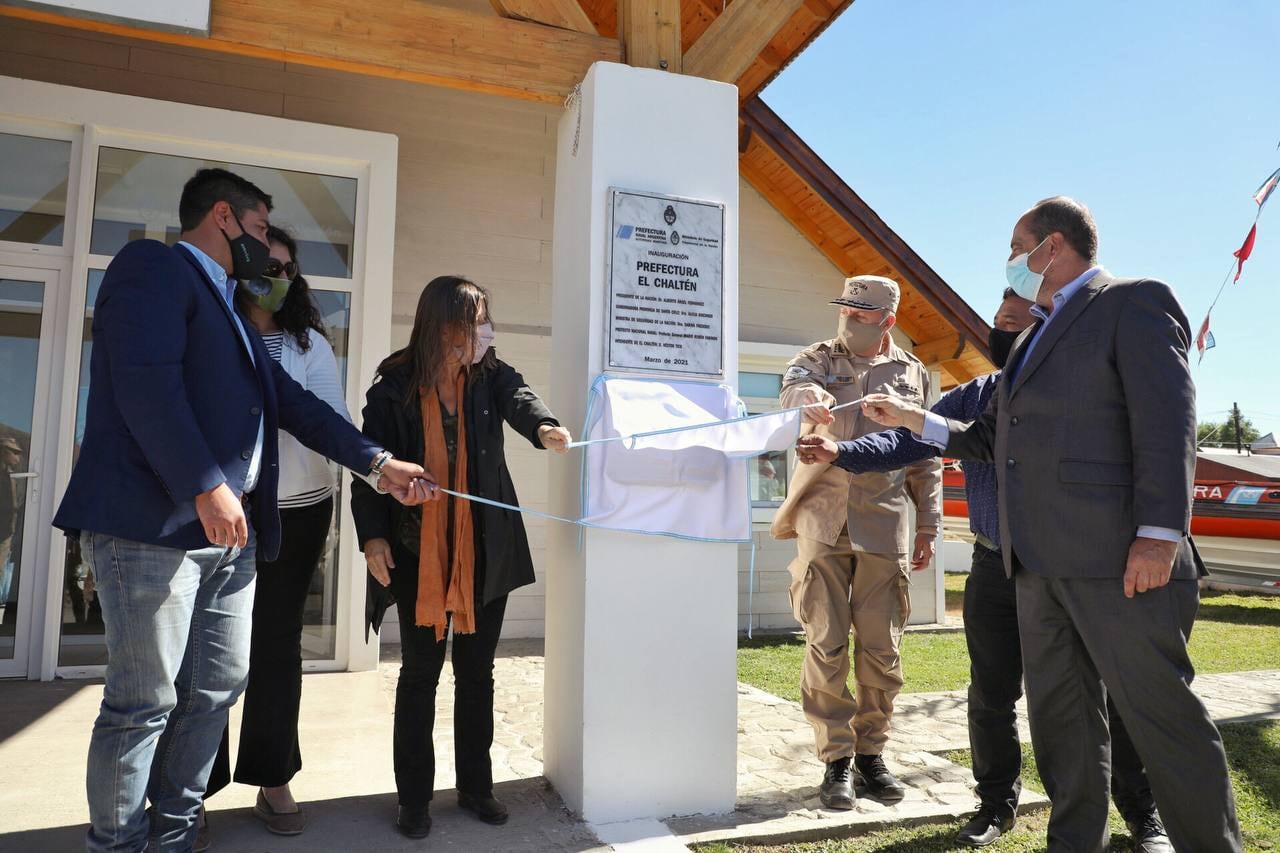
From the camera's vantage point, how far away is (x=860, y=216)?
24.8 feet

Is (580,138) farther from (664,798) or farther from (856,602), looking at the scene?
(664,798)

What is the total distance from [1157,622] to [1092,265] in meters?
1.05

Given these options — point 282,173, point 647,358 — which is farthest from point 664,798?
point 282,173

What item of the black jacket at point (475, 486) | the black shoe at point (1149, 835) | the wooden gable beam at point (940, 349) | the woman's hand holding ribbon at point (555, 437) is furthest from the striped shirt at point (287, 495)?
the wooden gable beam at point (940, 349)

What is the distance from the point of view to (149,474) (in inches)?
88.4

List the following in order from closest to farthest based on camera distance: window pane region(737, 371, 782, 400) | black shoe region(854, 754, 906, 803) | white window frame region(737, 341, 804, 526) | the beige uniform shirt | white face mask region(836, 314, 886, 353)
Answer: black shoe region(854, 754, 906, 803)
the beige uniform shirt
white face mask region(836, 314, 886, 353)
white window frame region(737, 341, 804, 526)
window pane region(737, 371, 782, 400)

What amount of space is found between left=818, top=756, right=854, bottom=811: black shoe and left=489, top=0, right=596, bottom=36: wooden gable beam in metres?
2.99

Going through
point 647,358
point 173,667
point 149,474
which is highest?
point 647,358

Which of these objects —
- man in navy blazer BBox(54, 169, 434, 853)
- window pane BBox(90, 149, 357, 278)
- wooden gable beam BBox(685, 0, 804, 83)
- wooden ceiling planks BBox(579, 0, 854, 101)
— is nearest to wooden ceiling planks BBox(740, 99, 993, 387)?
wooden ceiling planks BBox(579, 0, 854, 101)

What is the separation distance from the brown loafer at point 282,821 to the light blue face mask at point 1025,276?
2882mm

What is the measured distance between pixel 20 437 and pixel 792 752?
471cm

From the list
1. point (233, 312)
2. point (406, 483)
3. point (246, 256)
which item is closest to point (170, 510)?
point (233, 312)

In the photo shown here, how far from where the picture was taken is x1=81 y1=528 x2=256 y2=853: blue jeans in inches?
85.7

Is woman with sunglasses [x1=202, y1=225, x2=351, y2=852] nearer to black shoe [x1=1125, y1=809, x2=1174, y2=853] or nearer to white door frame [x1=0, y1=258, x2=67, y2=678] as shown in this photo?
black shoe [x1=1125, y1=809, x2=1174, y2=853]
